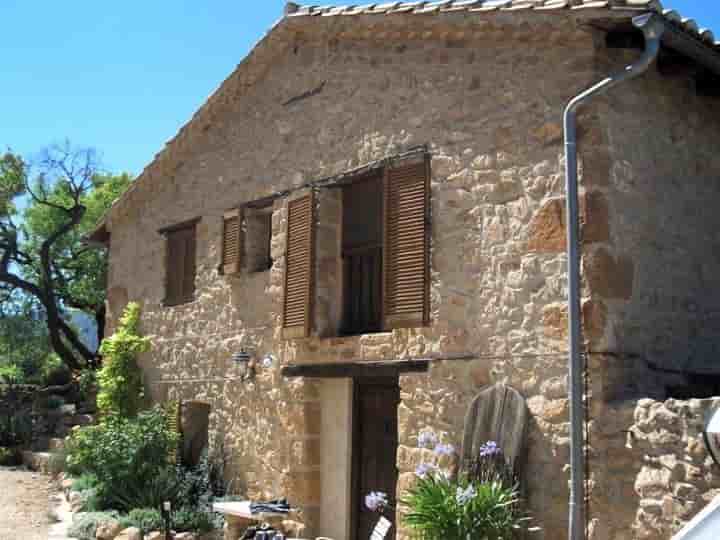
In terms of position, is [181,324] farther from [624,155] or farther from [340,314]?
[624,155]

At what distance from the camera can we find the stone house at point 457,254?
272 inches

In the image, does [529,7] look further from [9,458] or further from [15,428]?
[15,428]

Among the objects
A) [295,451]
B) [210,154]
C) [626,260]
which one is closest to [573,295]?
[626,260]

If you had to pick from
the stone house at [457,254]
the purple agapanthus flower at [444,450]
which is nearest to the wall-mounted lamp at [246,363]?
the stone house at [457,254]

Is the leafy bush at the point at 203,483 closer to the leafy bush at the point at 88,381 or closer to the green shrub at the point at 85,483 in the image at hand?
the green shrub at the point at 85,483

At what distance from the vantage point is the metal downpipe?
255 inches

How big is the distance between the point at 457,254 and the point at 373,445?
96.6 inches

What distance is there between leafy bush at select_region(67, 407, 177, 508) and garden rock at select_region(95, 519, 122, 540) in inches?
36.4

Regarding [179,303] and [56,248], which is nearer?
[179,303]

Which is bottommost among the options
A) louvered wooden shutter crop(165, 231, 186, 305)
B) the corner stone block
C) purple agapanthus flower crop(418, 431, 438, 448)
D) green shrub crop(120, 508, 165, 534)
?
green shrub crop(120, 508, 165, 534)

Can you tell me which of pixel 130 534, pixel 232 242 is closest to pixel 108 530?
pixel 130 534

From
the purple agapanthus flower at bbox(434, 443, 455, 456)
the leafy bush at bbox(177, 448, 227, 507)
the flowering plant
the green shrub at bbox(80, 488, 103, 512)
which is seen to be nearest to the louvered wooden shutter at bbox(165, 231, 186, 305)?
the leafy bush at bbox(177, 448, 227, 507)

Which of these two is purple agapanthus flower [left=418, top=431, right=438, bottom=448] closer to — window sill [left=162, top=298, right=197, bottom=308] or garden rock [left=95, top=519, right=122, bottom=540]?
garden rock [left=95, top=519, right=122, bottom=540]

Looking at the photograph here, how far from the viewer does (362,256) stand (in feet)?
31.6
